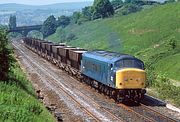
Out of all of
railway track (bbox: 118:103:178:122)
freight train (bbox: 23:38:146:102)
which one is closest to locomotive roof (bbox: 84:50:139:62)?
freight train (bbox: 23:38:146:102)

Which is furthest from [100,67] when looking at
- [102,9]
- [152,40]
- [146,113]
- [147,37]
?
[102,9]

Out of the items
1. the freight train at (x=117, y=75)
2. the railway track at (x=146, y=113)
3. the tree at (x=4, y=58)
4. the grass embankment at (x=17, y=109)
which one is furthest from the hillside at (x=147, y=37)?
the grass embankment at (x=17, y=109)

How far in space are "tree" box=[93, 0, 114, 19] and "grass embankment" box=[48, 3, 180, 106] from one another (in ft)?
58.6

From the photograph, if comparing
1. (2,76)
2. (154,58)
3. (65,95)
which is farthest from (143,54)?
(2,76)

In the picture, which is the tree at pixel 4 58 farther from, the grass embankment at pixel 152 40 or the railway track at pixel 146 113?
the grass embankment at pixel 152 40

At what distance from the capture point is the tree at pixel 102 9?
16112 cm

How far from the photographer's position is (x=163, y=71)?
5353 centimetres

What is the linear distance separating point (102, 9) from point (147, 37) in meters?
74.2

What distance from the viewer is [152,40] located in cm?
8688

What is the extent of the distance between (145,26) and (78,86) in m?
58.4

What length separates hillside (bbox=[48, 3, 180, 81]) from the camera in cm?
6247

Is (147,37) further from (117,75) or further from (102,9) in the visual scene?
(102,9)

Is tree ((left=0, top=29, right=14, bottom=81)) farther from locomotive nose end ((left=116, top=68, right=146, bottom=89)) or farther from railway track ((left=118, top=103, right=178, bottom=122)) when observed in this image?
railway track ((left=118, top=103, right=178, bottom=122))

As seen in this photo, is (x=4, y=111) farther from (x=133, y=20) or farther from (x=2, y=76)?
(x=133, y=20)
